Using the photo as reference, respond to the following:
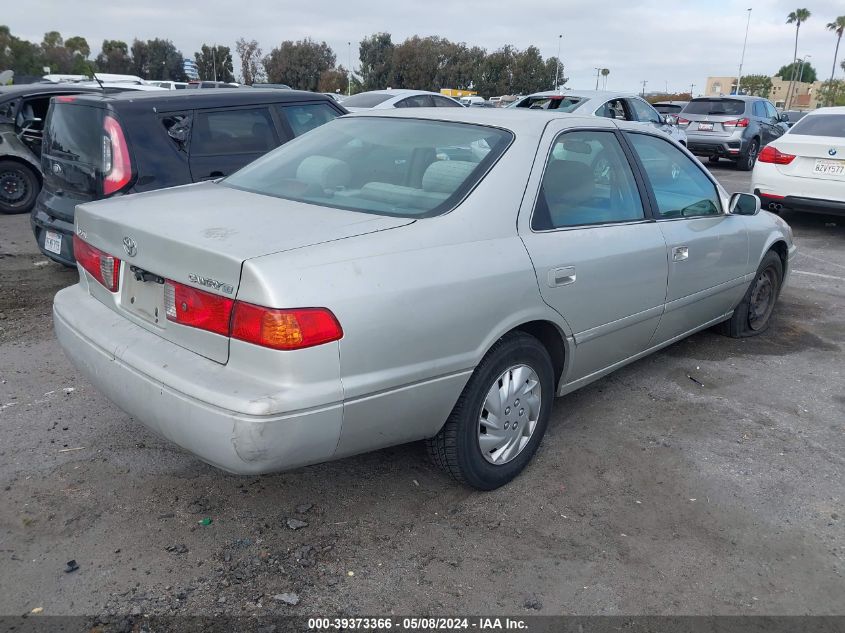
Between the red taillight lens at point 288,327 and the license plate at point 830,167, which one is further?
the license plate at point 830,167

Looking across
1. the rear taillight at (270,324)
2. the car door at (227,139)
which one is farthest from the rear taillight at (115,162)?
the rear taillight at (270,324)

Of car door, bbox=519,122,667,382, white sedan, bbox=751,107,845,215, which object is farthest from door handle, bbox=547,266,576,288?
white sedan, bbox=751,107,845,215

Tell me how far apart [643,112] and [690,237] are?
30.8ft

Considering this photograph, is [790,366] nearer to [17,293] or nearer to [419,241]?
[419,241]

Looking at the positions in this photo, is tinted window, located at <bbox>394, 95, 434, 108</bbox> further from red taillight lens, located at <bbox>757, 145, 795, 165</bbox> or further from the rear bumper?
the rear bumper

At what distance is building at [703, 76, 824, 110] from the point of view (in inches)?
3533

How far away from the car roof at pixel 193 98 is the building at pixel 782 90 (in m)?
87.9

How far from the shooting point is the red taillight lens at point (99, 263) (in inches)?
114

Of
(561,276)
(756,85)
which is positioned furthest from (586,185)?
(756,85)

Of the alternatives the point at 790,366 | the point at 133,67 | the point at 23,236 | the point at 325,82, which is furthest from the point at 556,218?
the point at 133,67

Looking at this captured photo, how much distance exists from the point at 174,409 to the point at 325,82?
64366 millimetres

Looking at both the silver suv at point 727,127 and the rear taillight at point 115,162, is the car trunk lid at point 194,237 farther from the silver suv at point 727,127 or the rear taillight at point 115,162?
the silver suv at point 727,127

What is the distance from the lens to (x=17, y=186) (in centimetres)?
916

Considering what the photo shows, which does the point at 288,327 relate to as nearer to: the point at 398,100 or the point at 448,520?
the point at 448,520
